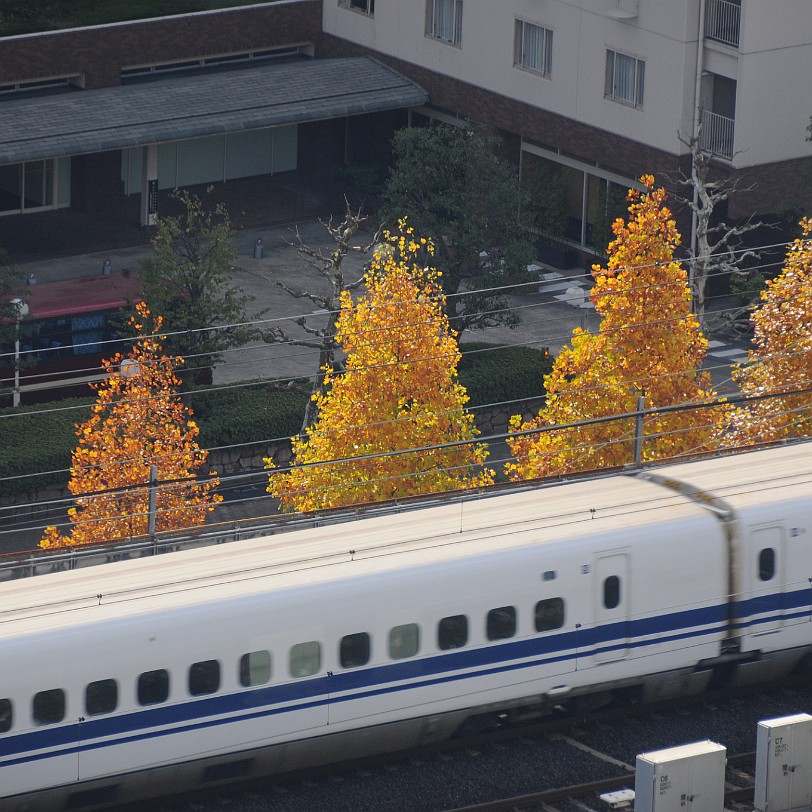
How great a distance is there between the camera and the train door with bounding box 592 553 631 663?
2503 centimetres

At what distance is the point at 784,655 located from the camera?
26.5 meters

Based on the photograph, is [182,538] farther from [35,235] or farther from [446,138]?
[35,235]

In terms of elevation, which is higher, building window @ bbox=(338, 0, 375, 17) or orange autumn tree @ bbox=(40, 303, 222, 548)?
building window @ bbox=(338, 0, 375, 17)

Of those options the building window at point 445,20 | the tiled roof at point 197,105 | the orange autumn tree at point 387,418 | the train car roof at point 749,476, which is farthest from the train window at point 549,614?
the building window at point 445,20

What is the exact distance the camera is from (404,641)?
23953 millimetres

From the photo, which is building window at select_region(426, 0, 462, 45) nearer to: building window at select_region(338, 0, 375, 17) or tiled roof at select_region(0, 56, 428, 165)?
tiled roof at select_region(0, 56, 428, 165)

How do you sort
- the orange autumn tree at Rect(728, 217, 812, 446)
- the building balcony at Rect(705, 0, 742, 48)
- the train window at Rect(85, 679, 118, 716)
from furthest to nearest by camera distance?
the building balcony at Rect(705, 0, 742, 48), the orange autumn tree at Rect(728, 217, 812, 446), the train window at Rect(85, 679, 118, 716)

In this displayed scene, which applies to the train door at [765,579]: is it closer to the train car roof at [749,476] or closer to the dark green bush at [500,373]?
the train car roof at [749,476]

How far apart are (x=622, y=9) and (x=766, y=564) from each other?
93.8 feet

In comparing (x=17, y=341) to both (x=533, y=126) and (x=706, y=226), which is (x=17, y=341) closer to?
(x=706, y=226)

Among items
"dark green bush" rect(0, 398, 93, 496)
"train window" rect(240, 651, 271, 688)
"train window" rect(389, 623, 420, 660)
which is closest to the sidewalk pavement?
"dark green bush" rect(0, 398, 93, 496)

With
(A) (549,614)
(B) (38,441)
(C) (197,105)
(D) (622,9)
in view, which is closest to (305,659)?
(A) (549,614)

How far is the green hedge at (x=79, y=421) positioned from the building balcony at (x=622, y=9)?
1531 centimetres

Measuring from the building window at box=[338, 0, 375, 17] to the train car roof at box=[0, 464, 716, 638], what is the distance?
35.8m
